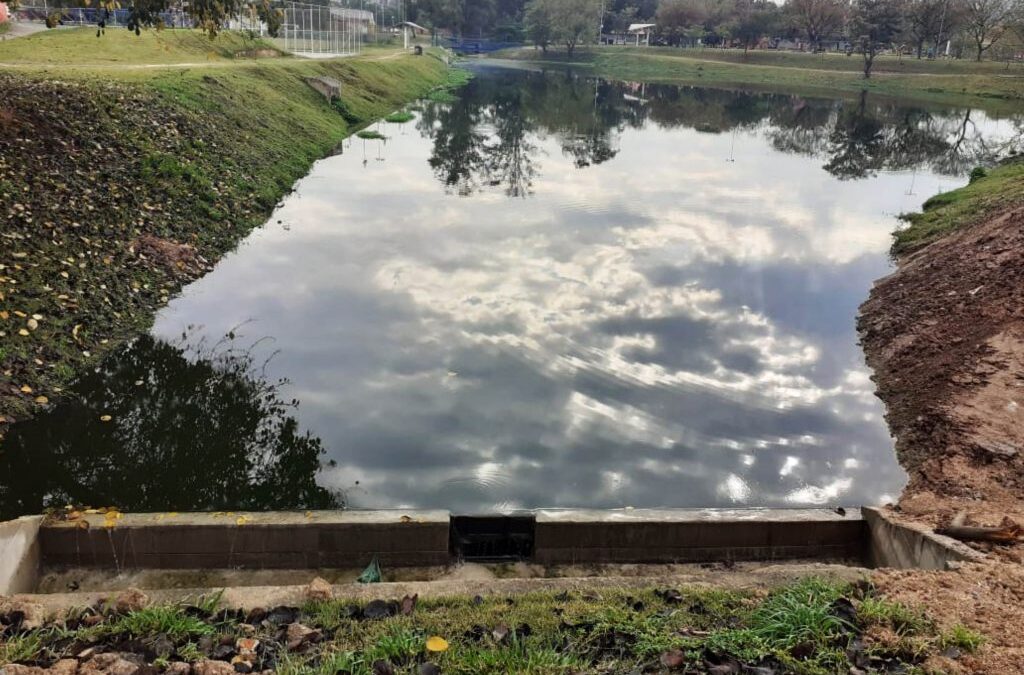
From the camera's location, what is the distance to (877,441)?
32.5 feet

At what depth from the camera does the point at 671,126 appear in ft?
141

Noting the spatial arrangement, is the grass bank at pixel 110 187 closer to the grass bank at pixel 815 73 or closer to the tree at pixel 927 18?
the grass bank at pixel 815 73

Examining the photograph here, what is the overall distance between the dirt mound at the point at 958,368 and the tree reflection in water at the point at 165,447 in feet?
21.9

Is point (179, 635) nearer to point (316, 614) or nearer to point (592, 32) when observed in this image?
point (316, 614)

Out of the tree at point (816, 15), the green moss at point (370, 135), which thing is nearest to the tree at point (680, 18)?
the tree at point (816, 15)

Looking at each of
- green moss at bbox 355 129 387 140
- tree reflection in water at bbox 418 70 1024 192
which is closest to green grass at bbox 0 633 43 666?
tree reflection in water at bbox 418 70 1024 192

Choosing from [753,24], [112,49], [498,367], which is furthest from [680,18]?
[498,367]

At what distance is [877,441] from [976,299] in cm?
420

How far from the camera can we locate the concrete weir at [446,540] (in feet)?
21.7

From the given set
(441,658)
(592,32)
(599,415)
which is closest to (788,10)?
(592,32)

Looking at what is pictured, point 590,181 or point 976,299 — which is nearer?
point 976,299

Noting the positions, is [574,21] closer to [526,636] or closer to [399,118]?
[399,118]

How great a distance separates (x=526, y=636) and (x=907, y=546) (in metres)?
3.96

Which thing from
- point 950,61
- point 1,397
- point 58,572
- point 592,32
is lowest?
point 58,572
